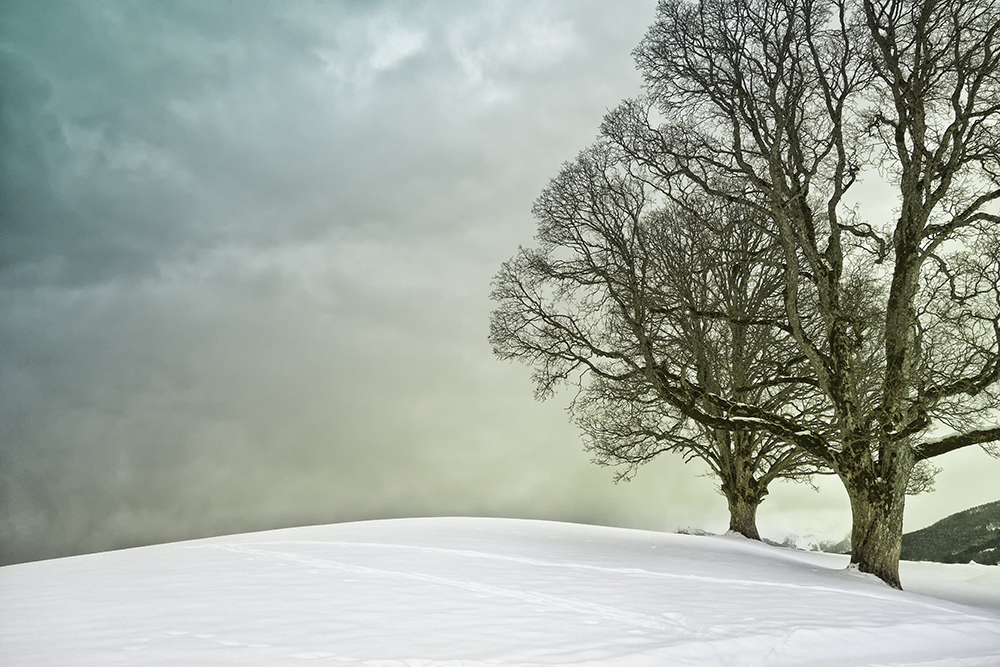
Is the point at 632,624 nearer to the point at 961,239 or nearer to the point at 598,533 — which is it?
the point at 598,533

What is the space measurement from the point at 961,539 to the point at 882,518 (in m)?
15.2

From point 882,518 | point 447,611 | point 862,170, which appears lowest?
point 447,611

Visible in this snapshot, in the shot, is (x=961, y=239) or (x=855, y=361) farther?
(x=855, y=361)

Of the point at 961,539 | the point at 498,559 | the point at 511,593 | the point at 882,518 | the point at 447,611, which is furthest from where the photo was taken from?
the point at 961,539

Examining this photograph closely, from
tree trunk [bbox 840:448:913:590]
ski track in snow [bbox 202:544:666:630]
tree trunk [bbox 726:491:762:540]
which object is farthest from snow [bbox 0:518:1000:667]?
tree trunk [bbox 726:491:762:540]

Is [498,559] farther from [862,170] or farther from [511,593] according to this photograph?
[862,170]

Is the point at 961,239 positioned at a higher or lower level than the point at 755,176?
lower

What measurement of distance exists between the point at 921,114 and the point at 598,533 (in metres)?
9.26

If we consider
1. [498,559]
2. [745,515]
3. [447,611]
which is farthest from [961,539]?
[447,611]

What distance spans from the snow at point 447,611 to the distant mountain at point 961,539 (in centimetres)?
1617

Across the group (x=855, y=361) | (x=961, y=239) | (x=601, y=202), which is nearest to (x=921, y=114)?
(x=961, y=239)

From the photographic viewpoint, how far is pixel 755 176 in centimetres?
1164

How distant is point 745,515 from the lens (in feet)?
59.4

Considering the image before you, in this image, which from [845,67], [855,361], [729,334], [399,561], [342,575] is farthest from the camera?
[729,334]
